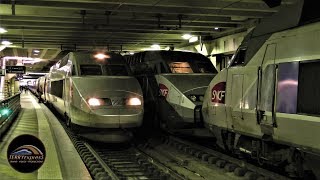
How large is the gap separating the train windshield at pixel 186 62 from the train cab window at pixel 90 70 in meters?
2.15

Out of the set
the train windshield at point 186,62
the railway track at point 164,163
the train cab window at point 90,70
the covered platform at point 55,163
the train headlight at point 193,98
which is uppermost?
the train windshield at point 186,62

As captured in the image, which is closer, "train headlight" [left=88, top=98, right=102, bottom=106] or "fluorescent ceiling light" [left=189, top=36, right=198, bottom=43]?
"train headlight" [left=88, top=98, right=102, bottom=106]

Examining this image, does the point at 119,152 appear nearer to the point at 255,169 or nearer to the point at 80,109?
the point at 80,109

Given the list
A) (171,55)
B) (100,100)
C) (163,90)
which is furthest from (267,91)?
(171,55)

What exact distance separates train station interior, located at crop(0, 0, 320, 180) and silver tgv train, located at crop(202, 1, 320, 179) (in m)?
0.02

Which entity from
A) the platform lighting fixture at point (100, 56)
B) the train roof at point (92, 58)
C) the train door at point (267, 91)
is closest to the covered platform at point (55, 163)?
the train roof at point (92, 58)

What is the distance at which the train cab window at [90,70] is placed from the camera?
12.1 m

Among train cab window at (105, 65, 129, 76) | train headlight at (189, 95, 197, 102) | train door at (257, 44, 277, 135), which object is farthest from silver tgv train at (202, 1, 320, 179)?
train cab window at (105, 65, 129, 76)

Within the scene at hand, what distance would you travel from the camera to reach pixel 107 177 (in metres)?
7.37

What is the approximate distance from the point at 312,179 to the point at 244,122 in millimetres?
1480

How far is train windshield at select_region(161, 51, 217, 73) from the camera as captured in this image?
13.0 m

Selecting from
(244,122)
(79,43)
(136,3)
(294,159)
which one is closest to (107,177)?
(244,122)

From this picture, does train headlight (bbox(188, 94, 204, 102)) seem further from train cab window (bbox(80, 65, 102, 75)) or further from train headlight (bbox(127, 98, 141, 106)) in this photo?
train cab window (bbox(80, 65, 102, 75))

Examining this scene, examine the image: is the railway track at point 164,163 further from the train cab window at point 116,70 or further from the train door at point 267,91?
the train cab window at point 116,70
